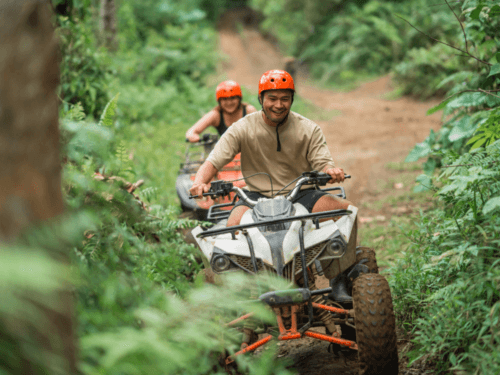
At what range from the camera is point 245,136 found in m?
4.32

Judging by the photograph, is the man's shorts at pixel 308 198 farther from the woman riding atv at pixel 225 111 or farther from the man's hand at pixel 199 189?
the woman riding atv at pixel 225 111

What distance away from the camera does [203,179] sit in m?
4.18

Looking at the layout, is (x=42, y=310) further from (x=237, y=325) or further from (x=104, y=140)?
(x=237, y=325)

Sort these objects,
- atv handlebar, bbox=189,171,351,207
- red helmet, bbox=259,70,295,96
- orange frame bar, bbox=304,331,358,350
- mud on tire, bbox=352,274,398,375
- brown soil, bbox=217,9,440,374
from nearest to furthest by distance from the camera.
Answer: mud on tire, bbox=352,274,398,375, orange frame bar, bbox=304,331,358,350, atv handlebar, bbox=189,171,351,207, brown soil, bbox=217,9,440,374, red helmet, bbox=259,70,295,96

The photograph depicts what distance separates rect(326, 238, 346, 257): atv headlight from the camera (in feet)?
10.4

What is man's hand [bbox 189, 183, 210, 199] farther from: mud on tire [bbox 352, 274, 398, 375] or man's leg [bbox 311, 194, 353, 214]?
mud on tire [bbox 352, 274, 398, 375]

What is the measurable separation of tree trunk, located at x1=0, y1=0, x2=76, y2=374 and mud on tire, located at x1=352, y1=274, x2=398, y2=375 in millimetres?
1890

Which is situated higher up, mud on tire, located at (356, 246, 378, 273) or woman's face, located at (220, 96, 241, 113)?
woman's face, located at (220, 96, 241, 113)

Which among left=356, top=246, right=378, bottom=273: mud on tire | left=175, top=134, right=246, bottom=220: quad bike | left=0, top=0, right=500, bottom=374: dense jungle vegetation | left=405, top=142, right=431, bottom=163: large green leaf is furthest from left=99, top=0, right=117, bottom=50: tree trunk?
left=356, top=246, right=378, bottom=273: mud on tire

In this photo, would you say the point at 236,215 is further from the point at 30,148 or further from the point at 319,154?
the point at 30,148

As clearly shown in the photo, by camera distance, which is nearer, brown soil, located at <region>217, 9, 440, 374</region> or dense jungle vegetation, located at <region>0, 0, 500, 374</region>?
dense jungle vegetation, located at <region>0, 0, 500, 374</region>

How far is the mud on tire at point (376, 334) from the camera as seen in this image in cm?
289

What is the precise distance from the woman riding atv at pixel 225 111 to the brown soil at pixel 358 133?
2498 mm

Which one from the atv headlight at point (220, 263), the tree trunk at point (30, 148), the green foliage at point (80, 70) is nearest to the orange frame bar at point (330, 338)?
the atv headlight at point (220, 263)
